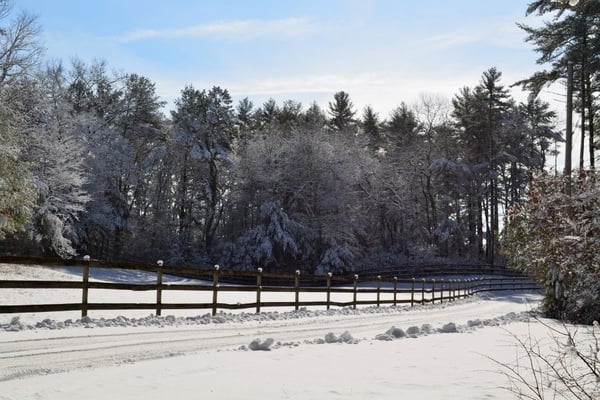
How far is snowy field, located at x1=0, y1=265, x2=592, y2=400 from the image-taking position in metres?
5.82

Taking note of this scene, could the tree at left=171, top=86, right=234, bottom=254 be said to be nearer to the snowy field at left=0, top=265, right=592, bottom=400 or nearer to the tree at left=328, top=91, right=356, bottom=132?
the tree at left=328, top=91, right=356, bottom=132

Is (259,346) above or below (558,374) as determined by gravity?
below

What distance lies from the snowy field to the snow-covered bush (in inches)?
186

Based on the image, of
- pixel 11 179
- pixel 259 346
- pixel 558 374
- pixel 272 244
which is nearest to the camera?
pixel 558 374

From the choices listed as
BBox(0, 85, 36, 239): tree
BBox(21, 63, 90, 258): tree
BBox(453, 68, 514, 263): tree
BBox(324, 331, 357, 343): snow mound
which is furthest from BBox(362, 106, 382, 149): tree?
BBox(324, 331, 357, 343): snow mound

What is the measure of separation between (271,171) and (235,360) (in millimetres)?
41577

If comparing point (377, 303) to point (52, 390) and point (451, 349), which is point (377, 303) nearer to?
point (451, 349)

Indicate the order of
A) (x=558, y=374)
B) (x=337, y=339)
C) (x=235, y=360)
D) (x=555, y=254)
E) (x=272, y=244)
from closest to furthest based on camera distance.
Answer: (x=558, y=374)
(x=235, y=360)
(x=337, y=339)
(x=555, y=254)
(x=272, y=244)

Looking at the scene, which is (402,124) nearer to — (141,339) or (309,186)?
(309,186)

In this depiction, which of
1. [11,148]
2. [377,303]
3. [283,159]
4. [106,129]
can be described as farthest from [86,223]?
[377,303]

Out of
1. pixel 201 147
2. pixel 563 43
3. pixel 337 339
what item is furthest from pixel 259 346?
pixel 201 147

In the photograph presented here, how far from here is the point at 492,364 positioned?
7805 mm

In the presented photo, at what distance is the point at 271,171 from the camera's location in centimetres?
4891

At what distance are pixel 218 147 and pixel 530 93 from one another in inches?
1195
